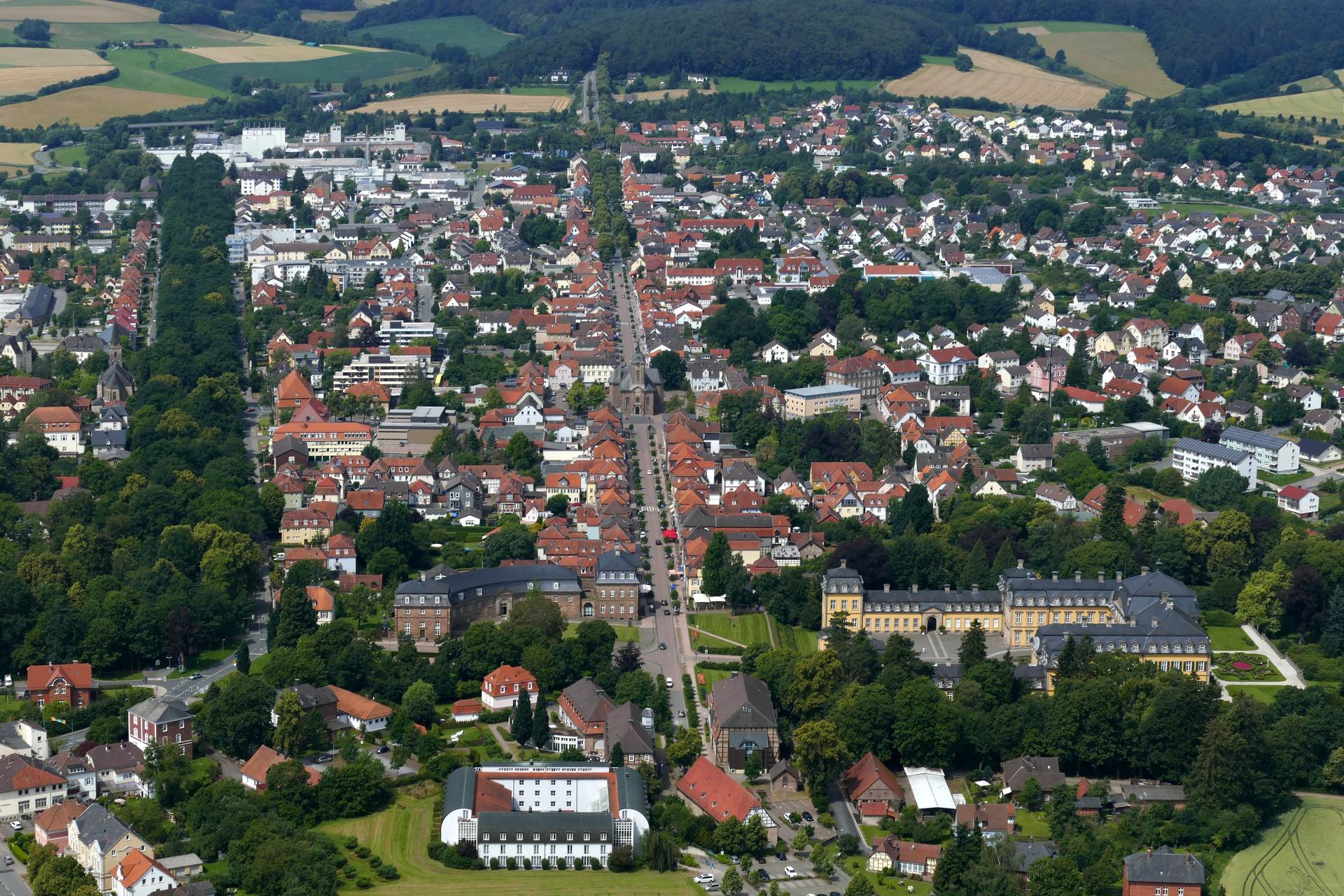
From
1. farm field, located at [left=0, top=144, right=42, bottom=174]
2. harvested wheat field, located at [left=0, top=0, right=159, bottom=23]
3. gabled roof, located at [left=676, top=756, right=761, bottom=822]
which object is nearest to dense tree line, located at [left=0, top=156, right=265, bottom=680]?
gabled roof, located at [left=676, top=756, right=761, bottom=822]

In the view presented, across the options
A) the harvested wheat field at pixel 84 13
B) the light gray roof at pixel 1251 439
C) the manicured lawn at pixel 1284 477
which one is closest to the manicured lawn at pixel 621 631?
the manicured lawn at pixel 1284 477

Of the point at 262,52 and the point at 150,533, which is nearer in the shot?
the point at 150,533

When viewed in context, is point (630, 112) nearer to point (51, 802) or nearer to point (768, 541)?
point (768, 541)

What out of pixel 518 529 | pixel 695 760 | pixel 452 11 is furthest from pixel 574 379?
pixel 452 11

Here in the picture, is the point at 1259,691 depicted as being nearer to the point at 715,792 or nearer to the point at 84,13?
the point at 715,792

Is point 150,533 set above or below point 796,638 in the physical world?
above

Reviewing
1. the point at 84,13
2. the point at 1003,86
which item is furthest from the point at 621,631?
the point at 84,13

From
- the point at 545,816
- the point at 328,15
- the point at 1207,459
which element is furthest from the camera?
the point at 328,15

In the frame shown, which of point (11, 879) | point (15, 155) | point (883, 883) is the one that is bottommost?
point (11, 879)
